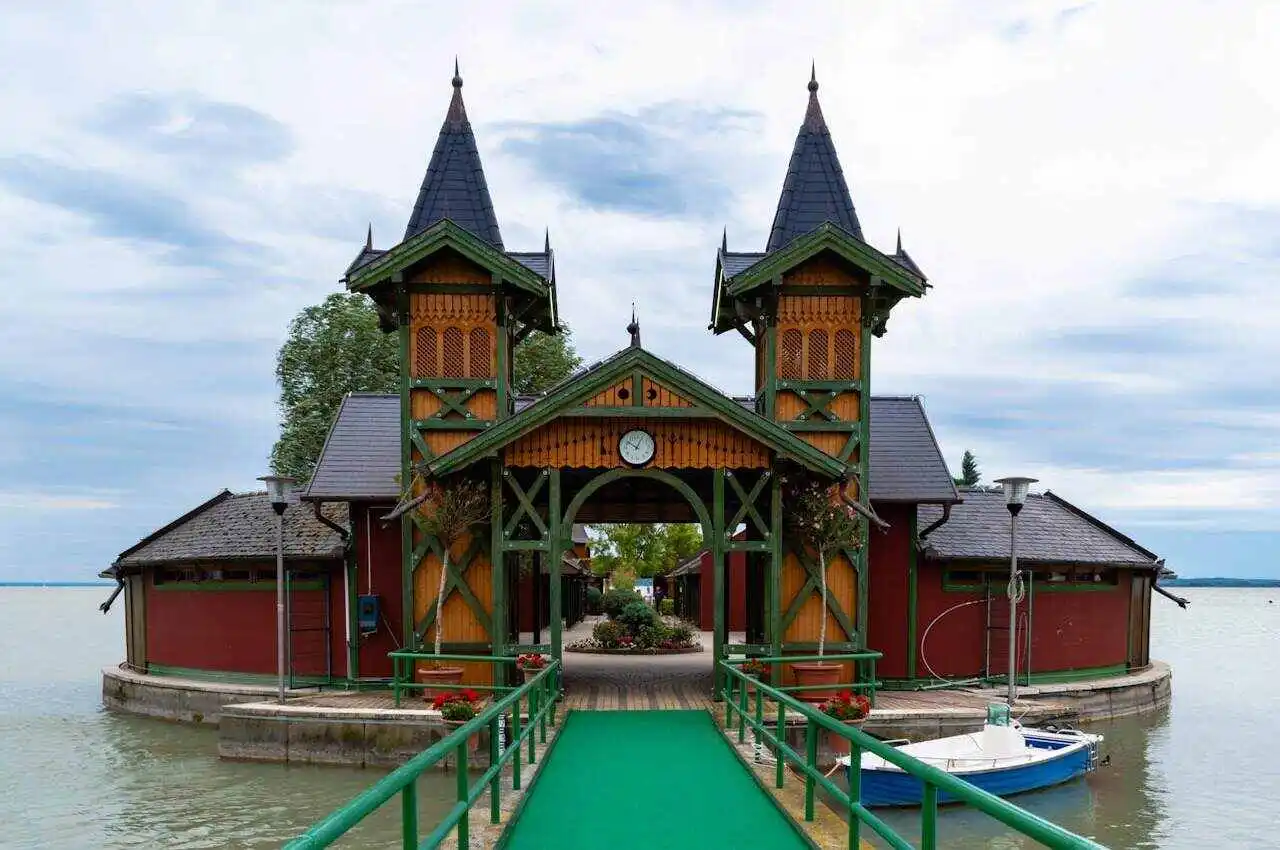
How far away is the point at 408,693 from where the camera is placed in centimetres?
1554

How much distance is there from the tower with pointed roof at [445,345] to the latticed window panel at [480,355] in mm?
17

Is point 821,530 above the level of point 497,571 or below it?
above

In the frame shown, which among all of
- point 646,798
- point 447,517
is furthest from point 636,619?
point 646,798

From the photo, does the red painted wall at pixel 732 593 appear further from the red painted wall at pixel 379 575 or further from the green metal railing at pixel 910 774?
the green metal railing at pixel 910 774

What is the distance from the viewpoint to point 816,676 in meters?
14.7

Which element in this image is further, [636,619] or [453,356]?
[636,619]

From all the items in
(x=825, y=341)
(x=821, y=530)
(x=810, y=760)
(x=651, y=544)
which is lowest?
(x=651, y=544)

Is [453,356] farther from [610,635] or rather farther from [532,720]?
[610,635]

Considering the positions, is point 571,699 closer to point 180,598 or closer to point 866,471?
point 866,471

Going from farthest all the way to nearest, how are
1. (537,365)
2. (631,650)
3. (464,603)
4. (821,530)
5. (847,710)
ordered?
(537,365), (631,650), (464,603), (821,530), (847,710)

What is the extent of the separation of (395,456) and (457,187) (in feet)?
16.8

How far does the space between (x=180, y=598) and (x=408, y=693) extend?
602 cm

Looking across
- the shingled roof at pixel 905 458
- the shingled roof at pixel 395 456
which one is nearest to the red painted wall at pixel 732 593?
the shingled roof at pixel 905 458

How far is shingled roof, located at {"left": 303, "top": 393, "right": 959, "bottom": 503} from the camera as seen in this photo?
16.6 metres
